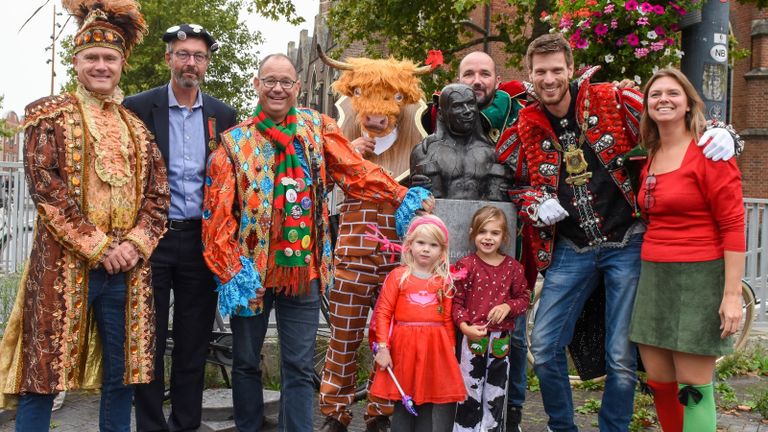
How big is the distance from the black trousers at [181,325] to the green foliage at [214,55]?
19.2 meters

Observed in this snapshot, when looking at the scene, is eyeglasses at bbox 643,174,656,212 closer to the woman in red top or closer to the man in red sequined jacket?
the woman in red top

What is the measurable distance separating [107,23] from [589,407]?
4.13m

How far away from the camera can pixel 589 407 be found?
213 inches

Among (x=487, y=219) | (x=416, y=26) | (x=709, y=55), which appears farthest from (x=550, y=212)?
(x=416, y=26)

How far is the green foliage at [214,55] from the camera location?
24000 mm

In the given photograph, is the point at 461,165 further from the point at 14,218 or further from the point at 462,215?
the point at 14,218

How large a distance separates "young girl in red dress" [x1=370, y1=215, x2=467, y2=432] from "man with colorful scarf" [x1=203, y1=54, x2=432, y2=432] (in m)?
0.39

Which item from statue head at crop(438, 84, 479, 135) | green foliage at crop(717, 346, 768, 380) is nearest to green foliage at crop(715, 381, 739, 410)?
green foliage at crop(717, 346, 768, 380)

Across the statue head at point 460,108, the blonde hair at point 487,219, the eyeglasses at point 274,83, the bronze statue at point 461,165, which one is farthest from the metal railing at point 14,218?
the blonde hair at point 487,219

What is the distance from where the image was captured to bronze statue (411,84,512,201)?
4.14 meters

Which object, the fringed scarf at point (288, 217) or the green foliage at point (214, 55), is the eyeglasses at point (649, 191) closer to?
the fringed scarf at point (288, 217)

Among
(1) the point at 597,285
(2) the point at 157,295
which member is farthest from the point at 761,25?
(2) the point at 157,295

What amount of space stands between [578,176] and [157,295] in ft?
7.70

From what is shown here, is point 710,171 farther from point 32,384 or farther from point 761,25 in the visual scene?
point 761,25
